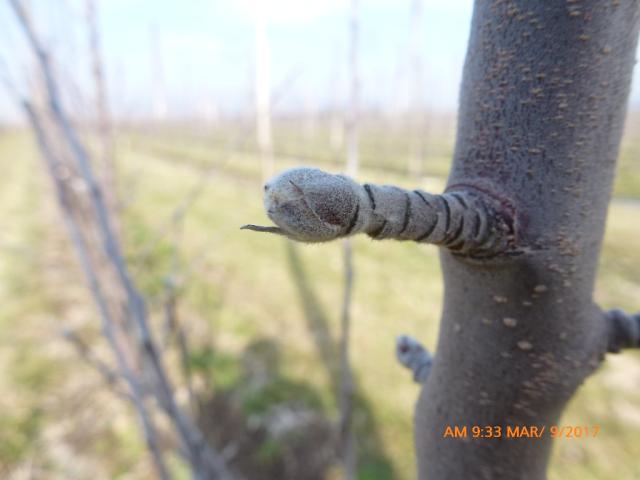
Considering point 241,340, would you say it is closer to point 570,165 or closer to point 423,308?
point 423,308

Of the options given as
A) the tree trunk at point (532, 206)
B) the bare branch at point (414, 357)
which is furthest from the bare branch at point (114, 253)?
the tree trunk at point (532, 206)

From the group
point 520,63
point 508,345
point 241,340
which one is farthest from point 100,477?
point 520,63

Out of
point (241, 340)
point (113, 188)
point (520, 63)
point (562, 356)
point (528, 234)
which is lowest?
point (241, 340)

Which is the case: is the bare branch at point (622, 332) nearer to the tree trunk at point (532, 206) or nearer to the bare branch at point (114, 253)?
the tree trunk at point (532, 206)

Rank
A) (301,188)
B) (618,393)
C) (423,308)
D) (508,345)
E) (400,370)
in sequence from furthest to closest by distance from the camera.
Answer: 1. (423,308)
2. (400,370)
3. (618,393)
4. (508,345)
5. (301,188)
